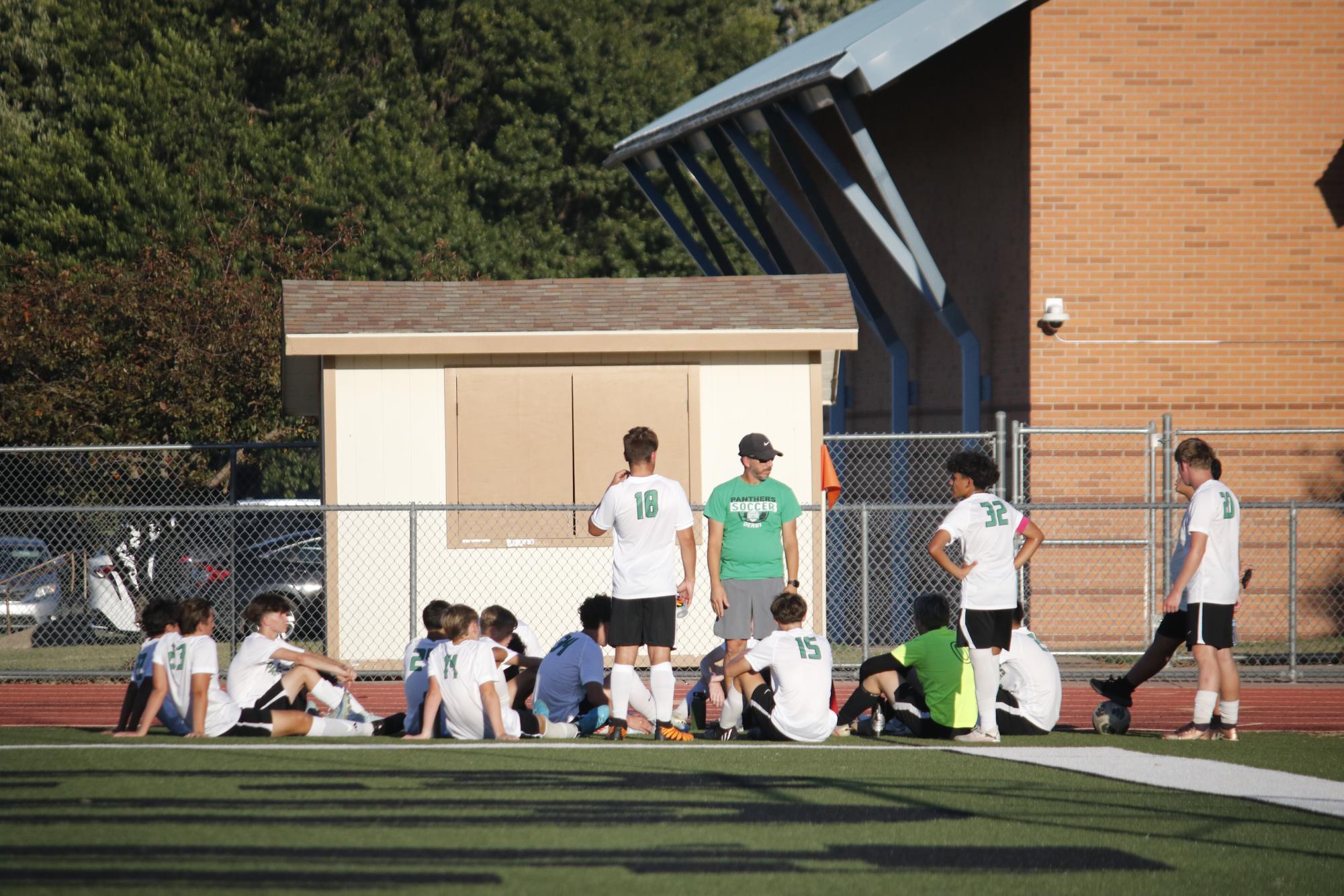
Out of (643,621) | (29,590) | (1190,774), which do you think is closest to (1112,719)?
(1190,774)

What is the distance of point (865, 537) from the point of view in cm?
1290

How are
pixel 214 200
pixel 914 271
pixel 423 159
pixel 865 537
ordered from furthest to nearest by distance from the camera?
pixel 423 159 < pixel 214 200 < pixel 914 271 < pixel 865 537

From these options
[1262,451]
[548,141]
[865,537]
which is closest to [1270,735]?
[865,537]

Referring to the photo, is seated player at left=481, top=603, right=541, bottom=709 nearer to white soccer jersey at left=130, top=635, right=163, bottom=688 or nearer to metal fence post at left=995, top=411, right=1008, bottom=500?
white soccer jersey at left=130, top=635, right=163, bottom=688

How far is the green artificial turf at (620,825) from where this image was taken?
17.4 ft

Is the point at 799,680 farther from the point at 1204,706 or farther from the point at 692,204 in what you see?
the point at 692,204

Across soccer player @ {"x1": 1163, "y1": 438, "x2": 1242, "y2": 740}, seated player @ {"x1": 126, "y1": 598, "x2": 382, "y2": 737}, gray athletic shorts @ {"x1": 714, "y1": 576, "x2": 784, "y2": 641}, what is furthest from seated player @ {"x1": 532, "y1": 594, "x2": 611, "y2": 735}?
soccer player @ {"x1": 1163, "y1": 438, "x2": 1242, "y2": 740}

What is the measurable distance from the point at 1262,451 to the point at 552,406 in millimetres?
7562

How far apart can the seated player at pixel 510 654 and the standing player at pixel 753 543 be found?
128cm

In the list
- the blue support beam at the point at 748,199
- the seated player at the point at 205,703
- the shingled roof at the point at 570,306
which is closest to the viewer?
the seated player at the point at 205,703

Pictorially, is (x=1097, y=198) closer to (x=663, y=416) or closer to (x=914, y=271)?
(x=914, y=271)

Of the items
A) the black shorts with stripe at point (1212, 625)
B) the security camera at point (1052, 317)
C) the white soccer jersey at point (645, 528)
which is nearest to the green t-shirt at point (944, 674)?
the black shorts with stripe at point (1212, 625)

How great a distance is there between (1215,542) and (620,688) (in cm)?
353

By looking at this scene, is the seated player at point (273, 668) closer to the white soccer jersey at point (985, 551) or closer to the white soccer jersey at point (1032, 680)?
the white soccer jersey at point (985, 551)
